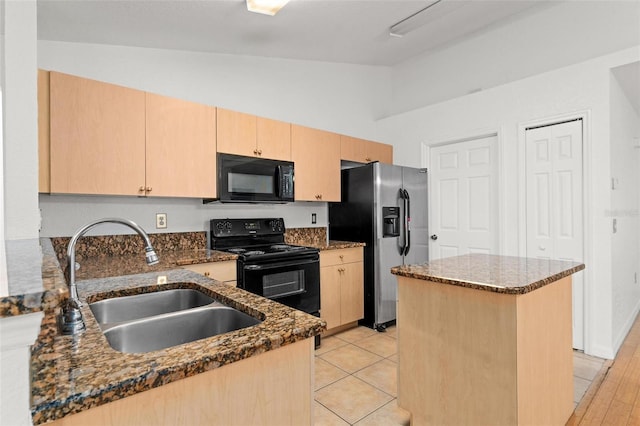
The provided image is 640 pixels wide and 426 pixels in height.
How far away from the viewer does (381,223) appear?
11.5 ft

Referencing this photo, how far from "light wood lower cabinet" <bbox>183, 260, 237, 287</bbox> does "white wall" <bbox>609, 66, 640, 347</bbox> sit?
3.08 metres

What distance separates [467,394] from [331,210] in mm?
2552

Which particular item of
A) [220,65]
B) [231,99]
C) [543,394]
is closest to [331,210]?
[231,99]

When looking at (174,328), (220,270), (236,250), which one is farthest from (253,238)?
(174,328)

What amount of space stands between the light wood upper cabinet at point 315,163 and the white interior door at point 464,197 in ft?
3.97

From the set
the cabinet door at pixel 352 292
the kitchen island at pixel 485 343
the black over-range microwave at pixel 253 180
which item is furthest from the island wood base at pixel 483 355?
the black over-range microwave at pixel 253 180

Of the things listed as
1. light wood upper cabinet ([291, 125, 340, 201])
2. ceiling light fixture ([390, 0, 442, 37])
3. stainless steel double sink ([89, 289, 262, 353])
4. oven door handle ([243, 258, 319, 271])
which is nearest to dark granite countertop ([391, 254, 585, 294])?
stainless steel double sink ([89, 289, 262, 353])

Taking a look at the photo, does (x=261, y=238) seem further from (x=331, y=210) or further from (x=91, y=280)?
(x=91, y=280)

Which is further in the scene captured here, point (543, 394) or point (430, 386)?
point (430, 386)

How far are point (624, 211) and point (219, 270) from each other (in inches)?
149

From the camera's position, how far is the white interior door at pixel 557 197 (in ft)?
9.70

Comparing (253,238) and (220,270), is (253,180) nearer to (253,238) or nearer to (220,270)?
(253,238)

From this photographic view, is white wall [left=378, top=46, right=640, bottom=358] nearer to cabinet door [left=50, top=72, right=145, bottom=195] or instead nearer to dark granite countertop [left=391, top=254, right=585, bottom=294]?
dark granite countertop [left=391, top=254, right=585, bottom=294]

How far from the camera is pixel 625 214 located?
3334 millimetres
